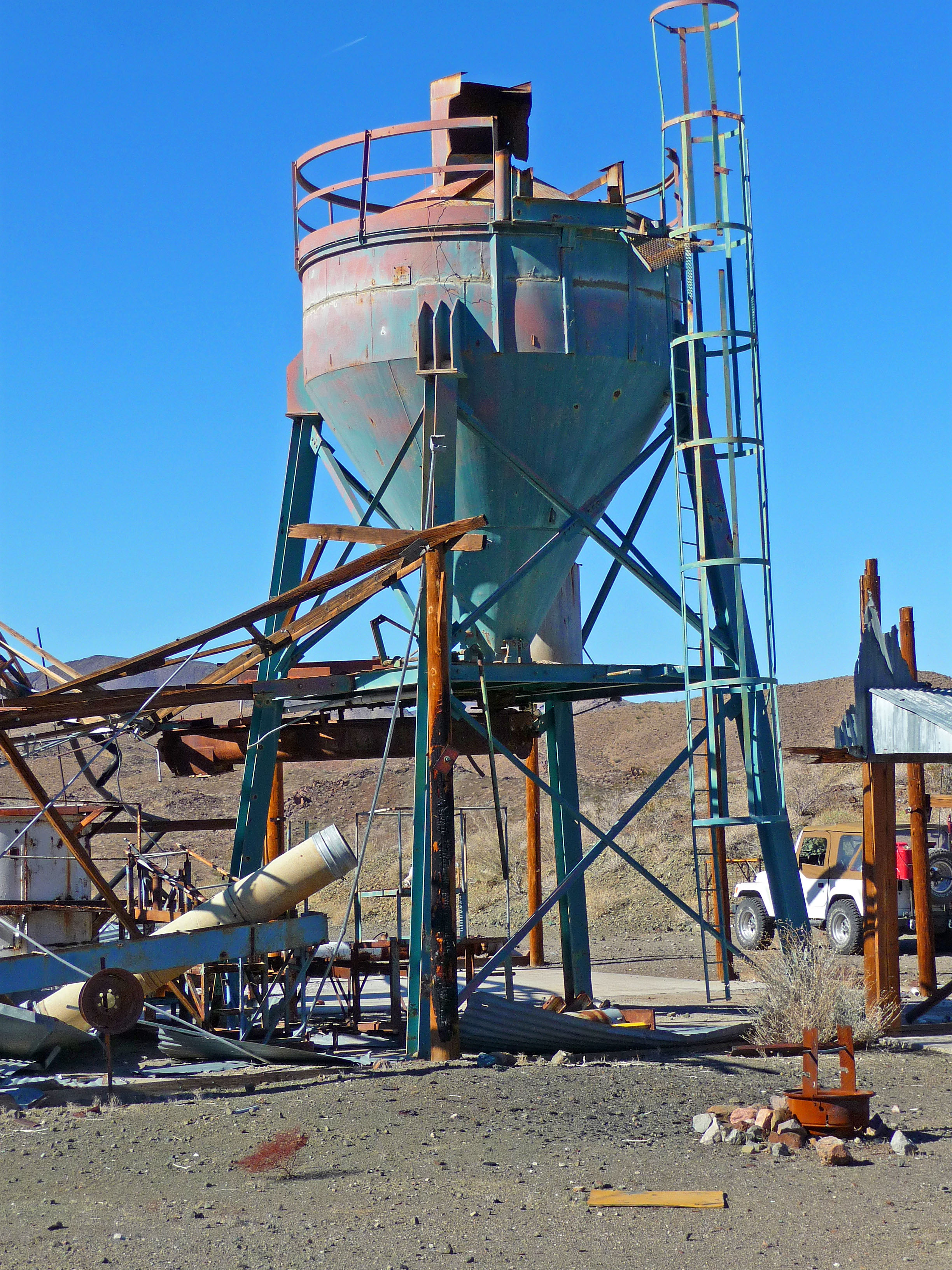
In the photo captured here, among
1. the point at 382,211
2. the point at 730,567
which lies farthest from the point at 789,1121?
the point at 382,211

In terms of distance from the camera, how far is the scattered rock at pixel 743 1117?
9.53 meters

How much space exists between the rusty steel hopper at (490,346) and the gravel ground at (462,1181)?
566 cm

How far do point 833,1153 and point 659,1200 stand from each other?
1313 millimetres

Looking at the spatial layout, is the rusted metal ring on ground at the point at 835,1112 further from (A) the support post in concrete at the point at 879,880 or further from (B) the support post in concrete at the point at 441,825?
(A) the support post in concrete at the point at 879,880

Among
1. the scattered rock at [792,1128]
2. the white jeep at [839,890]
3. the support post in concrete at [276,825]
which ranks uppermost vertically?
the support post in concrete at [276,825]

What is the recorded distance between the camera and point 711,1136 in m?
9.42

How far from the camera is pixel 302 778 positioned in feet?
205

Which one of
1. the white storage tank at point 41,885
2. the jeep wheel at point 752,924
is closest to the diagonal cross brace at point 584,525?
the white storage tank at point 41,885

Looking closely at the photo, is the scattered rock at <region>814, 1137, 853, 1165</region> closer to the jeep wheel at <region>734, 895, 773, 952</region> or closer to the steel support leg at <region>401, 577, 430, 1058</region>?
the steel support leg at <region>401, 577, 430, 1058</region>

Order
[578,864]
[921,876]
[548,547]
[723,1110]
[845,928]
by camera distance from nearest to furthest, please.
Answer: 1. [723,1110]
2. [578,864]
3. [548,547]
4. [921,876]
5. [845,928]

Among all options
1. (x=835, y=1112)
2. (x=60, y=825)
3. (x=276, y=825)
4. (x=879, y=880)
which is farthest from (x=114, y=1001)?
(x=276, y=825)

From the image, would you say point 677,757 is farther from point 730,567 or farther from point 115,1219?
point 115,1219

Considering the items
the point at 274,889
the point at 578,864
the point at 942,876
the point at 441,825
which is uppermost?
the point at 441,825

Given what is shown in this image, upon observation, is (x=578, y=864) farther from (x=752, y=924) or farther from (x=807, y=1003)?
(x=752, y=924)
